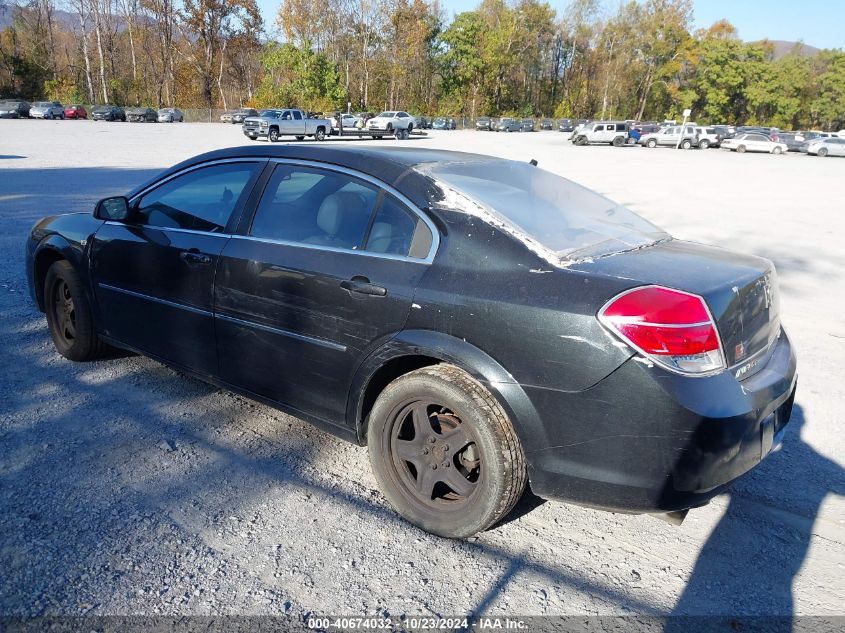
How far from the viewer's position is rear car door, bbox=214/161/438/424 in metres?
2.92

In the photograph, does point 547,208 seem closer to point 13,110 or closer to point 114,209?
point 114,209

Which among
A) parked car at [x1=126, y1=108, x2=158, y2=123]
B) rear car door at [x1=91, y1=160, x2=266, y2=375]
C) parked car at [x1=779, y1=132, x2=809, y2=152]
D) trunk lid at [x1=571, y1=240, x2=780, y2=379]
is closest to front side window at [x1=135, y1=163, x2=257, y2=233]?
rear car door at [x1=91, y1=160, x2=266, y2=375]

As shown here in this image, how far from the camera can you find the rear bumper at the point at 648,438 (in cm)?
232

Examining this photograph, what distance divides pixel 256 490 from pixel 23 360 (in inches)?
99.7

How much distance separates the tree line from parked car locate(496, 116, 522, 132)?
15.0 meters

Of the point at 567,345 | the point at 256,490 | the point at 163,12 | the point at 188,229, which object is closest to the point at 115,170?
the point at 188,229

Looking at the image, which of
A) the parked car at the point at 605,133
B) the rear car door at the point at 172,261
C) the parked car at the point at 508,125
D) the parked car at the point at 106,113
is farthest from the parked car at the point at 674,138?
the rear car door at the point at 172,261

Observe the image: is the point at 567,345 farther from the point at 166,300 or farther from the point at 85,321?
the point at 85,321

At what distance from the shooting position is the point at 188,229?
373 centimetres

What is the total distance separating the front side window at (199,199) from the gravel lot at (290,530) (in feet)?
3.68

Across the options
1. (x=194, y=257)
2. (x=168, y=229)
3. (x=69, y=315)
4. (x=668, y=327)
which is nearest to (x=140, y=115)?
(x=69, y=315)

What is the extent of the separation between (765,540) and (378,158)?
2.52 m

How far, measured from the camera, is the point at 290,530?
2.86 metres

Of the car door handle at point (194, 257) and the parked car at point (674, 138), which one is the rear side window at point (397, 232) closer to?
the car door handle at point (194, 257)
